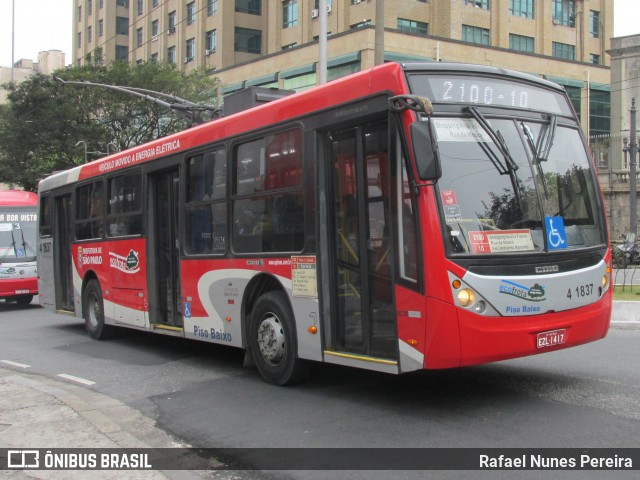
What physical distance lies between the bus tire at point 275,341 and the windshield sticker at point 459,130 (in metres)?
2.61

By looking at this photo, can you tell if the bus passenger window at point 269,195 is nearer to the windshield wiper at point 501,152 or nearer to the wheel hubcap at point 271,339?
the wheel hubcap at point 271,339

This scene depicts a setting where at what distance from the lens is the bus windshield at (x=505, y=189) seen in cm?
593

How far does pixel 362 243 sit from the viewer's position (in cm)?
663

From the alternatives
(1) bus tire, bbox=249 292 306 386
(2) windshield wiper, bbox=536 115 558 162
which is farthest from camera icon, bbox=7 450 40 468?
(2) windshield wiper, bbox=536 115 558 162

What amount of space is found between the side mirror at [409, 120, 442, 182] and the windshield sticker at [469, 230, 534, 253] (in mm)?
662

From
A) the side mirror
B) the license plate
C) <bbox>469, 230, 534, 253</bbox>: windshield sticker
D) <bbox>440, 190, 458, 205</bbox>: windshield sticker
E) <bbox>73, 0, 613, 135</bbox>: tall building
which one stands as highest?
<bbox>73, 0, 613, 135</bbox>: tall building

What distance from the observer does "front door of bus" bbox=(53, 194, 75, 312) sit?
1369 cm

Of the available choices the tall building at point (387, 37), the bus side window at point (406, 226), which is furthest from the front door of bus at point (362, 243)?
the tall building at point (387, 37)

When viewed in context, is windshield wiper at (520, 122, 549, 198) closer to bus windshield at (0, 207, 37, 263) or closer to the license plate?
the license plate

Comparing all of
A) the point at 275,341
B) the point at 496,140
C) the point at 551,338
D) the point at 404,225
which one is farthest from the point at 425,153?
the point at 275,341

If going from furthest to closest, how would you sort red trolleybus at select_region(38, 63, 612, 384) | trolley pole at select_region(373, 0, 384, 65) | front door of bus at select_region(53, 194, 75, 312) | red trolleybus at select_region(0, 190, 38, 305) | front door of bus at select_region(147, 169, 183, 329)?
1. red trolleybus at select_region(0, 190, 38, 305)
2. trolley pole at select_region(373, 0, 384, 65)
3. front door of bus at select_region(53, 194, 75, 312)
4. front door of bus at select_region(147, 169, 183, 329)
5. red trolleybus at select_region(38, 63, 612, 384)

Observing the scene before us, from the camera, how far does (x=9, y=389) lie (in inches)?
315

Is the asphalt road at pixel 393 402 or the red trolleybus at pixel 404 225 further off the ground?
the red trolleybus at pixel 404 225

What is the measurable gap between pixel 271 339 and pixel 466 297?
274 centimetres
